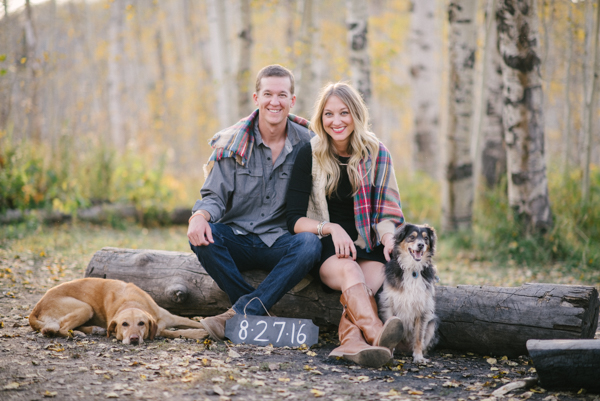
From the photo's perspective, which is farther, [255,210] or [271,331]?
[255,210]

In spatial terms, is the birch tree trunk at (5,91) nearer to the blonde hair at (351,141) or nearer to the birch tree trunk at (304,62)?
the birch tree trunk at (304,62)

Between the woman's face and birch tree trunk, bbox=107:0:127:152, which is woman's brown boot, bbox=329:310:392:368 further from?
birch tree trunk, bbox=107:0:127:152

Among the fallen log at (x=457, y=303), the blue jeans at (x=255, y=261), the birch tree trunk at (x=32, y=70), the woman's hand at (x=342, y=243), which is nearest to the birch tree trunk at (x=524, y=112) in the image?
the fallen log at (x=457, y=303)

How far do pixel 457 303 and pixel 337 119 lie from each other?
1725 mm

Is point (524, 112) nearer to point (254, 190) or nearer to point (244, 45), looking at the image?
point (254, 190)

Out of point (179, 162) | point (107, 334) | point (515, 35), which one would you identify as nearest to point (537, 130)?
point (515, 35)

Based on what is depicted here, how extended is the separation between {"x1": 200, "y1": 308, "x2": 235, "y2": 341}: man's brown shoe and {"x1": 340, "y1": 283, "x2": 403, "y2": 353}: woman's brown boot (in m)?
0.96

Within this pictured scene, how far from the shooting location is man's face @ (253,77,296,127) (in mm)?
4137

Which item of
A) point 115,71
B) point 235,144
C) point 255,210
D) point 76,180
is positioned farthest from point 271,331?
point 115,71

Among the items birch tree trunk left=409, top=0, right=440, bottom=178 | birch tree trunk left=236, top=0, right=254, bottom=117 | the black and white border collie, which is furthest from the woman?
birch tree trunk left=409, top=0, right=440, bottom=178

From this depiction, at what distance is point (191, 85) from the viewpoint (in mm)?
21828

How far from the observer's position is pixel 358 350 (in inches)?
130

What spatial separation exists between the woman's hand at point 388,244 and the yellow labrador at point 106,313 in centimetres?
159

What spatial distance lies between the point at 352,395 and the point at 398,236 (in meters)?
1.24
